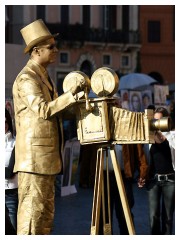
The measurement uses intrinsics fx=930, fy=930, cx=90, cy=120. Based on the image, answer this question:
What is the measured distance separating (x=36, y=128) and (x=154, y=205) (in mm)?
4439

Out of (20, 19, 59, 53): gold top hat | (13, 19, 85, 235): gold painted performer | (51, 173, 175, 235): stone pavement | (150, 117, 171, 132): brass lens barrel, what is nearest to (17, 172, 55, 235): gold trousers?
(13, 19, 85, 235): gold painted performer

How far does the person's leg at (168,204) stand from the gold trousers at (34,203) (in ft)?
13.5

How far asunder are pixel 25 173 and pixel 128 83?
25.2 meters

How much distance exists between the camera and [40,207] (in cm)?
677

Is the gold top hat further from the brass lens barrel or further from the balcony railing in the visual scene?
the balcony railing

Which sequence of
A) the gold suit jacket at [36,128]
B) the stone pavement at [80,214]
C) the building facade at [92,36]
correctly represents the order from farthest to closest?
the building facade at [92,36] < the stone pavement at [80,214] < the gold suit jacket at [36,128]

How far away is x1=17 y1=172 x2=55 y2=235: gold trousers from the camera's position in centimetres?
675

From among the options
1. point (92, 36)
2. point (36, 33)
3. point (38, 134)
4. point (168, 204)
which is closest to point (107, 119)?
point (38, 134)

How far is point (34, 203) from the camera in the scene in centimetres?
677

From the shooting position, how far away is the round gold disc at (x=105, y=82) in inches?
263

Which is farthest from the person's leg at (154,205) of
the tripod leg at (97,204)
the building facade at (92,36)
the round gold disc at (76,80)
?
the building facade at (92,36)

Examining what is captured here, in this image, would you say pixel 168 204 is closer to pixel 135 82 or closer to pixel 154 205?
pixel 154 205

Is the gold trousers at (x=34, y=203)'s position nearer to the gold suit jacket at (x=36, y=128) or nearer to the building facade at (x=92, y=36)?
the gold suit jacket at (x=36, y=128)
